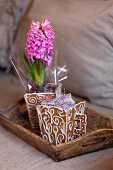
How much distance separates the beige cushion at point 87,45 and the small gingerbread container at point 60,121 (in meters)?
0.25

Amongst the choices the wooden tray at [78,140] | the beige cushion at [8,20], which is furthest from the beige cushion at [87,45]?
the beige cushion at [8,20]

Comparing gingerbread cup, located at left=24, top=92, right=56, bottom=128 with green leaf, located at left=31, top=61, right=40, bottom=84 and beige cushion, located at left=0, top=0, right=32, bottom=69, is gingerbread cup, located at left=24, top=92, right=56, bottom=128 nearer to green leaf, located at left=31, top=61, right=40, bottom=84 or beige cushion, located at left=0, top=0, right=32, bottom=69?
green leaf, located at left=31, top=61, right=40, bottom=84

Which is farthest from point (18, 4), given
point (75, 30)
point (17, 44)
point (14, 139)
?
point (14, 139)

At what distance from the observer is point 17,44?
1329 millimetres

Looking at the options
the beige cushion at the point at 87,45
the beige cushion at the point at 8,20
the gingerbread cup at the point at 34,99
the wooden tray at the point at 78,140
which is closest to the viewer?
the wooden tray at the point at 78,140

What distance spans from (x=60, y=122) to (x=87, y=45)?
0.43 meters

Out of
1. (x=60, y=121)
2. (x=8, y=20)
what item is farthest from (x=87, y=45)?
(x=8, y=20)

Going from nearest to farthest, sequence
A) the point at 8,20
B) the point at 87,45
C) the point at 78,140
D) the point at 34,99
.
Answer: the point at 78,140, the point at 34,99, the point at 87,45, the point at 8,20

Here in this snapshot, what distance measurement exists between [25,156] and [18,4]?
3.18 feet

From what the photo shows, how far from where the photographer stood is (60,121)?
0.73 metres

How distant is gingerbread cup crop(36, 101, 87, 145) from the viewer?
0.73 metres

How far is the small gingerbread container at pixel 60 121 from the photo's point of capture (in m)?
0.73

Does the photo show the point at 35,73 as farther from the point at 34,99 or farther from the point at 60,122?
the point at 60,122

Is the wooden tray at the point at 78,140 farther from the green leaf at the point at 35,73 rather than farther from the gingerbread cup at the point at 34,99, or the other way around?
the green leaf at the point at 35,73
